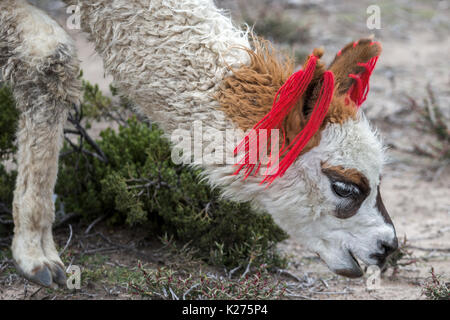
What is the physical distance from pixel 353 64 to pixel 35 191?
1953mm

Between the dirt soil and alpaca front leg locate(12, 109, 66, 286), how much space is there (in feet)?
1.26

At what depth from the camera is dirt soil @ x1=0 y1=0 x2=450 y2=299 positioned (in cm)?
392

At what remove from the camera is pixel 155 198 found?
4.00 m

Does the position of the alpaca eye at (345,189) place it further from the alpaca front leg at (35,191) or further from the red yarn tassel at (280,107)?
the alpaca front leg at (35,191)

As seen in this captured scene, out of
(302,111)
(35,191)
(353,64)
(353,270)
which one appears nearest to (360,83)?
(353,64)

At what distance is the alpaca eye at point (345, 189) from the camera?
2.94 metres

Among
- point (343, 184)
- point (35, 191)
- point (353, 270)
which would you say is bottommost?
point (353, 270)

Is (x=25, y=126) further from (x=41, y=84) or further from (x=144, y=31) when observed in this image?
(x=144, y=31)

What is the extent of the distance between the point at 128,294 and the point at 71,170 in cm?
128

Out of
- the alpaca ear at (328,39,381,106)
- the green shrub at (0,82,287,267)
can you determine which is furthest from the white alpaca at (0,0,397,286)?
the green shrub at (0,82,287,267)

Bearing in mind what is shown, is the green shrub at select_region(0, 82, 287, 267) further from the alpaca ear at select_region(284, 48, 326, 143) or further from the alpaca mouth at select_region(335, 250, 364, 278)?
the alpaca ear at select_region(284, 48, 326, 143)

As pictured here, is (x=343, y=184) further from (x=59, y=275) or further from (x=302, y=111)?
(x=59, y=275)

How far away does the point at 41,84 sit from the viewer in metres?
3.09

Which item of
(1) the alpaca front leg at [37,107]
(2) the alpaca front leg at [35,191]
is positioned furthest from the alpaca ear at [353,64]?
(2) the alpaca front leg at [35,191]
